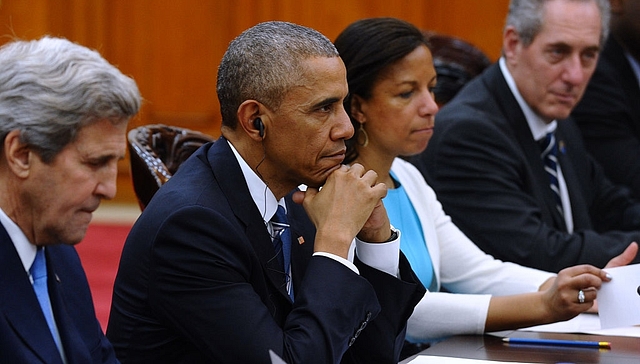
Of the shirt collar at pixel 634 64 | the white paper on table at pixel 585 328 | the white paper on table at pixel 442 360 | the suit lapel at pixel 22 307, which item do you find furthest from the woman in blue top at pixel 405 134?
the shirt collar at pixel 634 64

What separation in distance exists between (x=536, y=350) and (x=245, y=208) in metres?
0.68

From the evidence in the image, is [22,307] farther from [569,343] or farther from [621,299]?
[621,299]

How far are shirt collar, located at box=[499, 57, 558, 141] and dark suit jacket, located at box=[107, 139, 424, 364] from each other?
5.15 feet

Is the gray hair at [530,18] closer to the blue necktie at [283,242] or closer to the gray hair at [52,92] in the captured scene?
the blue necktie at [283,242]

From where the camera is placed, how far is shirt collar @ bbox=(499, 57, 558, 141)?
3.18 meters

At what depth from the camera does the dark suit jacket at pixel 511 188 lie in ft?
9.13

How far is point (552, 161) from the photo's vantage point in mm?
3158

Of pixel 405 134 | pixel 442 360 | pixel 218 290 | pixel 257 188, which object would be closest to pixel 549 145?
pixel 405 134

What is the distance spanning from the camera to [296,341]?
1565 mm

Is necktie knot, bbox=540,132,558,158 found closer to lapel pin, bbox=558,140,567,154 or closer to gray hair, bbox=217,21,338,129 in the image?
lapel pin, bbox=558,140,567,154

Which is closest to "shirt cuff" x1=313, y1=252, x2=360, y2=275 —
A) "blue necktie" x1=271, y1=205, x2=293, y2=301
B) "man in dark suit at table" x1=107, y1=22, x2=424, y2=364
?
"man in dark suit at table" x1=107, y1=22, x2=424, y2=364

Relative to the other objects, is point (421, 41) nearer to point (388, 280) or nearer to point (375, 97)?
point (375, 97)

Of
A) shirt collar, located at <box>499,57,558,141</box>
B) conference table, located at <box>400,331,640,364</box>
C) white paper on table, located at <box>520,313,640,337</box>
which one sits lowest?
white paper on table, located at <box>520,313,640,337</box>

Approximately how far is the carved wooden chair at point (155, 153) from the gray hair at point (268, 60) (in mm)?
587
